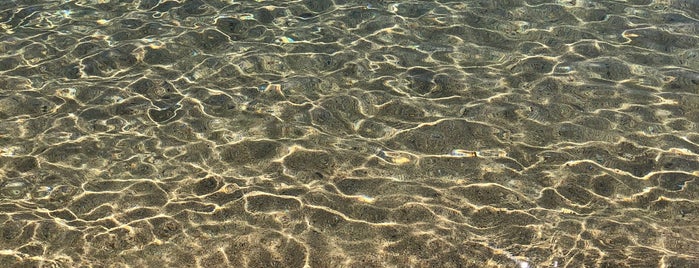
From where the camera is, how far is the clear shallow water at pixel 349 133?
4477 millimetres

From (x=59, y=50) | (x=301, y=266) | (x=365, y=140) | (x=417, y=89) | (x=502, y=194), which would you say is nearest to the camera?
(x=301, y=266)

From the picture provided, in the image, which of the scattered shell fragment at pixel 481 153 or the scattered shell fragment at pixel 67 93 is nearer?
the scattered shell fragment at pixel 481 153

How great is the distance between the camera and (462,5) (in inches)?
320

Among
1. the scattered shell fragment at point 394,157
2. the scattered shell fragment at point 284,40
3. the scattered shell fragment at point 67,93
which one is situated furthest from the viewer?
the scattered shell fragment at point 284,40

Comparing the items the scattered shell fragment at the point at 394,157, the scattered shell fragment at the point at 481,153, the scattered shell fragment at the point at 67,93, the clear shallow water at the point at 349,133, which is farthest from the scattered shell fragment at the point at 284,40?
the scattered shell fragment at the point at 481,153

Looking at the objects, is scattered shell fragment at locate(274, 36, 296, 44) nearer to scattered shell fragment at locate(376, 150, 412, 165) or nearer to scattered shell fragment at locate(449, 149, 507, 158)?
scattered shell fragment at locate(376, 150, 412, 165)

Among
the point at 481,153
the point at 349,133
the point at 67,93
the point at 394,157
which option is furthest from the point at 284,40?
the point at 481,153

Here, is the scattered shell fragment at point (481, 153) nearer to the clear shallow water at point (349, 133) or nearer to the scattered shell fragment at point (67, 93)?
the clear shallow water at point (349, 133)

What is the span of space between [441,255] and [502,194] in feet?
2.92

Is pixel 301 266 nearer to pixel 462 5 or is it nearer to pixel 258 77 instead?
pixel 258 77

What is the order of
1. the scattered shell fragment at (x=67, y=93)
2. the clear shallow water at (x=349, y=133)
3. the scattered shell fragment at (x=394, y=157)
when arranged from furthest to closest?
the scattered shell fragment at (x=67, y=93) → the scattered shell fragment at (x=394, y=157) → the clear shallow water at (x=349, y=133)

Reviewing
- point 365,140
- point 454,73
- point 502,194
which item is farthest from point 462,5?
point 502,194

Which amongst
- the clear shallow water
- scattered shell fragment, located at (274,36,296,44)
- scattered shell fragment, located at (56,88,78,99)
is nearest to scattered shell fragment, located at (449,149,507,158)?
the clear shallow water

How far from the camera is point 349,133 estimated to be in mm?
5703
